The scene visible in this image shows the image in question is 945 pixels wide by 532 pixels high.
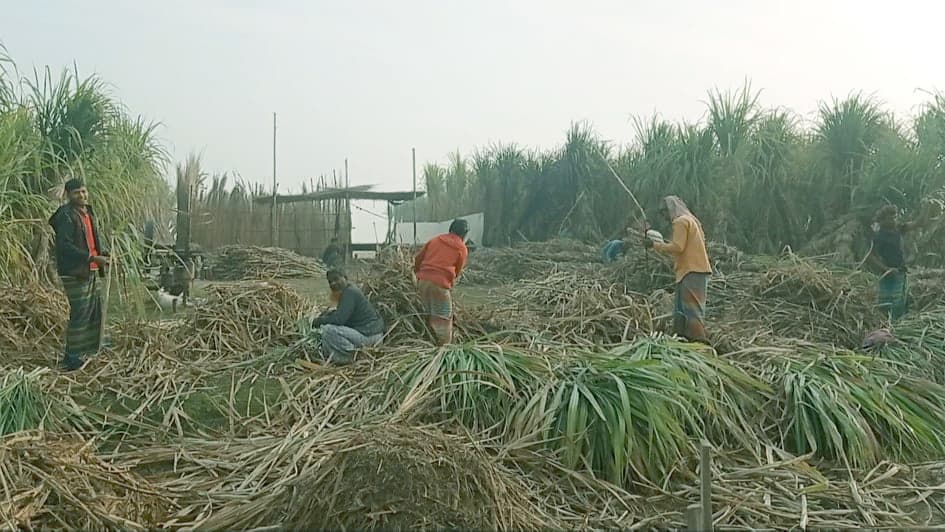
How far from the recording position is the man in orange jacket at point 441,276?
21.9 feet

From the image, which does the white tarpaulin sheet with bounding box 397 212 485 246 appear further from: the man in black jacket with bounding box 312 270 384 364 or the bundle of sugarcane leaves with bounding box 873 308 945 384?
the bundle of sugarcane leaves with bounding box 873 308 945 384

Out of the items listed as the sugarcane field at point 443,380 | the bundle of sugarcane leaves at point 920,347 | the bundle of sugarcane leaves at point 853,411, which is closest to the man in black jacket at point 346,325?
the sugarcane field at point 443,380

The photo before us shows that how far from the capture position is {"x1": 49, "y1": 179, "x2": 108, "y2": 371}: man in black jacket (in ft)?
19.2

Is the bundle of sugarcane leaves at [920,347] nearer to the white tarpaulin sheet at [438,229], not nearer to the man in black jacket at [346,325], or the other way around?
the man in black jacket at [346,325]

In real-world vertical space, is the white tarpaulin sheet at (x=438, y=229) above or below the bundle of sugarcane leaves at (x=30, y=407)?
above

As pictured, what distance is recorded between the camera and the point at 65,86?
316 inches

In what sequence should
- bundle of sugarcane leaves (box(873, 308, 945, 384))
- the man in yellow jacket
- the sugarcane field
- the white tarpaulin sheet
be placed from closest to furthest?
the sugarcane field
bundle of sugarcane leaves (box(873, 308, 945, 384))
the man in yellow jacket
the white tarpaulin sheet

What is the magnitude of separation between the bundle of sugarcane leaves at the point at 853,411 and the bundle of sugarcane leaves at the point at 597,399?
20 centimetres

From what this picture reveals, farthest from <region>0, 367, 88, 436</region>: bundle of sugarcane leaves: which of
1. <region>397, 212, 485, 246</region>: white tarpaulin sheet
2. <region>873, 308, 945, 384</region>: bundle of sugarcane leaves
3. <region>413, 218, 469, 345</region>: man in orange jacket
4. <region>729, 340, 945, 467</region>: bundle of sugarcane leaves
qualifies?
<region>397, 212, 485, 246</region>: white tarpaulin sheet

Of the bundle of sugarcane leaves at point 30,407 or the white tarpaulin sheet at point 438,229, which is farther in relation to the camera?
the white tarpaulin sheet at point 438,229

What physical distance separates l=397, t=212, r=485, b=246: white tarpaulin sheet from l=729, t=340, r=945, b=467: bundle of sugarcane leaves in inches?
445

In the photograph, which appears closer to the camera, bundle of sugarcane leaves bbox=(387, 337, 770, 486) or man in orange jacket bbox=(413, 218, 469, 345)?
bundle of sugarcane leaves bbox=(387, 337, 770, 486)

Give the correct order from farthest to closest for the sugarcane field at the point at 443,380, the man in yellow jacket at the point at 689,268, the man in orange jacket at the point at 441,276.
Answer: the man in orange jacket at the point at 441,276 → the man in yellow jacket at the point at 689,268 → the sugarcane field at the point at 443,380

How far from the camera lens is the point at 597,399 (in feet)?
14.3
